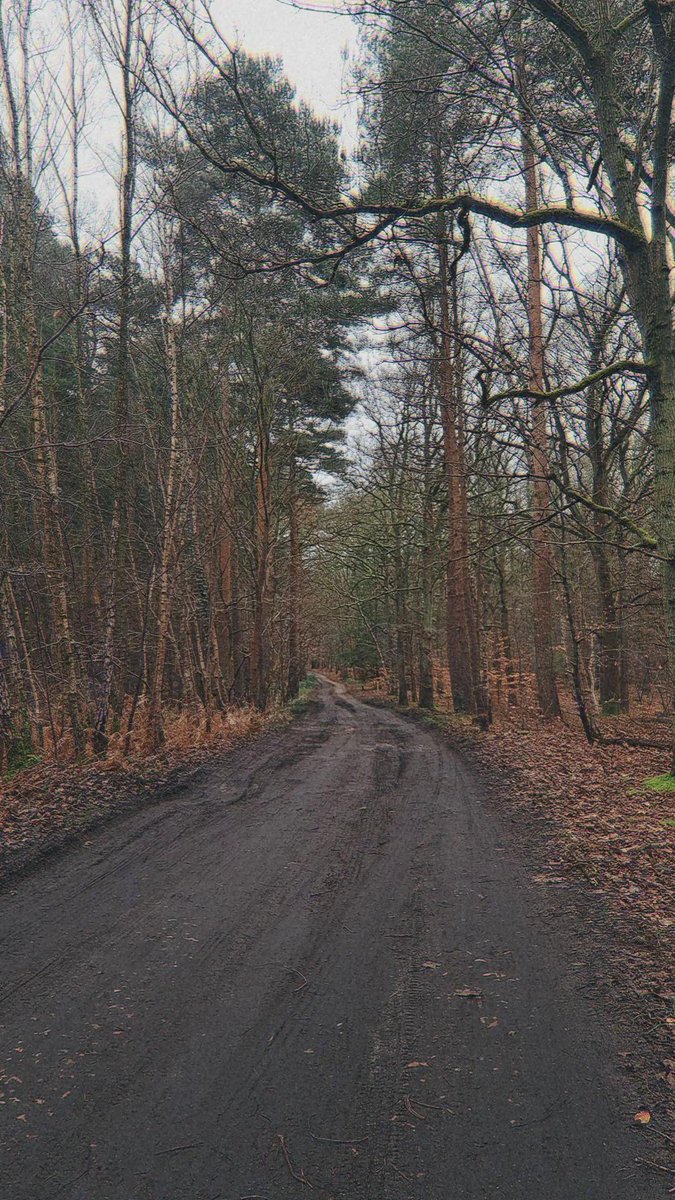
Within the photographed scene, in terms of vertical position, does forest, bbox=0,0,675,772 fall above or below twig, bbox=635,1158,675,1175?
above

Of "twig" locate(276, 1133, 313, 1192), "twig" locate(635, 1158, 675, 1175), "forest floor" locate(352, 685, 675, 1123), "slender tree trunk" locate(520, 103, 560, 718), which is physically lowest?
"twig" locate(635, 1158, 675, 1175)

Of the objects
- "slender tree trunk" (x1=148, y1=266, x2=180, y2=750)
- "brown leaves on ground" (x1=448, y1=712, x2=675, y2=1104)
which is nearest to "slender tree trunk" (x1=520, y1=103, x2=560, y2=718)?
"brown leaves on ground" (x1=448, y1=712, x2=675, y2=1104)

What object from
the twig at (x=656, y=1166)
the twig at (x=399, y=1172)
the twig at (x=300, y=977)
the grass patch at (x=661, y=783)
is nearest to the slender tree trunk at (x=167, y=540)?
the grass patch at (x=661, y=783)

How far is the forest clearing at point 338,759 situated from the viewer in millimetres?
2562

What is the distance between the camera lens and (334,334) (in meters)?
18.3

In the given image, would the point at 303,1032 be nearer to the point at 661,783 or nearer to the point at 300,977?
the point at 300,977

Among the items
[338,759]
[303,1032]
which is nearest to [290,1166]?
[303,1032]

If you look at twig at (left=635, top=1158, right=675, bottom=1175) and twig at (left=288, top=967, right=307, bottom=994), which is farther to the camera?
twig at (left=288, top=967, right=307, bottom=994)

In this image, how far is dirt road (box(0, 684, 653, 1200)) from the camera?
2.28 m

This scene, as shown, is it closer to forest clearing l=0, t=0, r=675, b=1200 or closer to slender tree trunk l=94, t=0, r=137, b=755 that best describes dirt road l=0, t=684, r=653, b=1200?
forest clearing l=0, t=0, r=675, b=1200

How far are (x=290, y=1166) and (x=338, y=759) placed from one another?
8.74 m

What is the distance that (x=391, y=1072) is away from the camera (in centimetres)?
281

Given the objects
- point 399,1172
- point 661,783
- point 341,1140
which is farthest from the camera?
point 661,783

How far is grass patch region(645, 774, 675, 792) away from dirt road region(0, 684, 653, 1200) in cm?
292
